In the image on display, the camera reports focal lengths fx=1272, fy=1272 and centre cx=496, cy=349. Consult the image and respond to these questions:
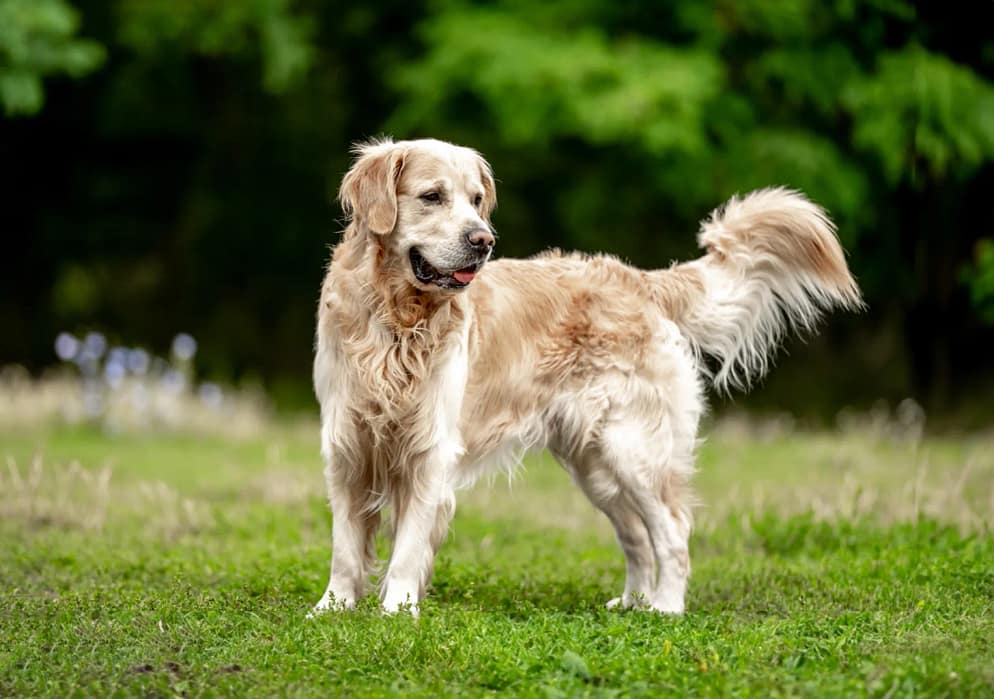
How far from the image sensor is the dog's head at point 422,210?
5.09m

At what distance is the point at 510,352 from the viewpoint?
5.68 m

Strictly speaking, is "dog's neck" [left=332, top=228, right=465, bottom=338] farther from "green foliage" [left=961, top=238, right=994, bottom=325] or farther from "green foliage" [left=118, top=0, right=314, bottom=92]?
"green foliage" [left=118, top=0, right=314, bottom=92]

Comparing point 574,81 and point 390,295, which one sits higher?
point 574,81

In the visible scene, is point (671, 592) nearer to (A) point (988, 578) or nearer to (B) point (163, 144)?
(A) point (988, 578)

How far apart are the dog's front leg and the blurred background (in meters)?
5.10

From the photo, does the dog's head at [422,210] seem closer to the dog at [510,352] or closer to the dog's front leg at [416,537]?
the dog at [510,352]

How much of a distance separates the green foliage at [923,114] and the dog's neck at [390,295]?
6518 millimetres

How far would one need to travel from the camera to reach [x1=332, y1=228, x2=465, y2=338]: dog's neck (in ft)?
17.0

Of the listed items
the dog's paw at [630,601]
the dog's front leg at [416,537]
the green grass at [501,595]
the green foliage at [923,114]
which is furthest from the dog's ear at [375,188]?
the green foliage at [923,114]

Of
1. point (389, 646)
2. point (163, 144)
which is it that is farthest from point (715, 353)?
point (163, 144)

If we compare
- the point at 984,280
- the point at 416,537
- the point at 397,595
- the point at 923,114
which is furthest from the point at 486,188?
the point at 923,114

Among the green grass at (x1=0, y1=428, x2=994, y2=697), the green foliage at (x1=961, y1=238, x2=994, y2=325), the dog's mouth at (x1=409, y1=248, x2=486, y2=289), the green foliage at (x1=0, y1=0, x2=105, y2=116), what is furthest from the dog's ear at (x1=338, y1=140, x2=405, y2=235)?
the green foliage at (x1=0, y1=0, x2=105, y2=116)

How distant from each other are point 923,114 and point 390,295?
26.0ft

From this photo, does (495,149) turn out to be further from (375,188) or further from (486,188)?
(375,188)
